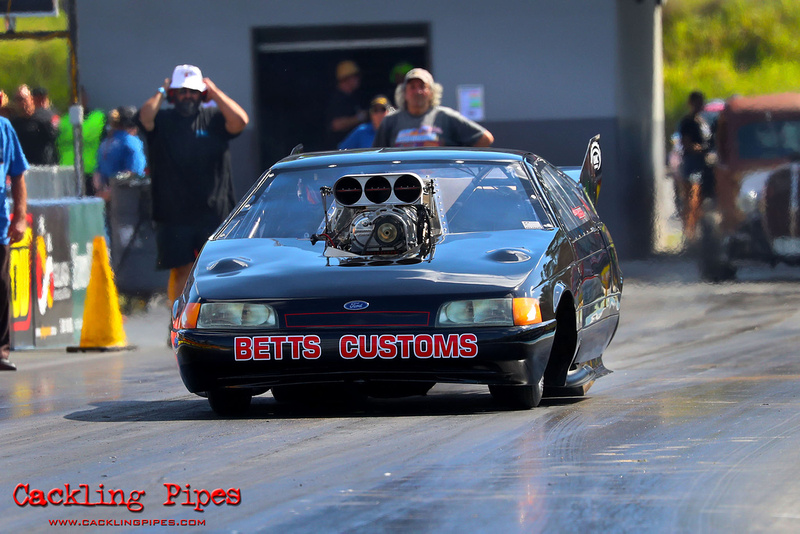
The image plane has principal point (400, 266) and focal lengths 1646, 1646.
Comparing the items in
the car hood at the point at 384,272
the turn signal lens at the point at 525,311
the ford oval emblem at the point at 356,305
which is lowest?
the turn signal lens at the point at 525,311

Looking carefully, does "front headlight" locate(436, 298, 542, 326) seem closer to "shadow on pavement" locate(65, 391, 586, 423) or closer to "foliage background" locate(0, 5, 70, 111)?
"shadow on pavement" locate(65, 391, 586, 423)

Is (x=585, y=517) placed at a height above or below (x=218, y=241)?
below

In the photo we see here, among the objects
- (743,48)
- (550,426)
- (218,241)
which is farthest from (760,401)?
(743,48)

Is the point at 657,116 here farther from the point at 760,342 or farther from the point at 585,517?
the point at 585,517

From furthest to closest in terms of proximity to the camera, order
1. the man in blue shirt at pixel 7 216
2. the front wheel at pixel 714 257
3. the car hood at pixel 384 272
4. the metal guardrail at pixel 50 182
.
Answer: the front wheel at pixel 714 257
the metal guardrail at pixel 50 182
the man in blue shirt at pixel 7 216
the car hood at pixel 384 272

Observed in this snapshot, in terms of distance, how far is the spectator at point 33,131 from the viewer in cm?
1819

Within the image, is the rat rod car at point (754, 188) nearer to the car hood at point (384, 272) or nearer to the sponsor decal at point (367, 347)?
the car hood at point (384, 272)

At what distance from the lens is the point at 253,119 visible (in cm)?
1795

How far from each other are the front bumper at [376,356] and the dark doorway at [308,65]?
10.8m

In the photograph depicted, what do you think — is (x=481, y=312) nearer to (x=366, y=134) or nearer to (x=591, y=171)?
(x=591, y=171)

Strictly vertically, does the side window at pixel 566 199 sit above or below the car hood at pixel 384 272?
above

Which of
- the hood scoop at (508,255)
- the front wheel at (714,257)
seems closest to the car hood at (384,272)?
Result: the hood scoop at (508,255)

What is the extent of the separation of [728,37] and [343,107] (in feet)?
145

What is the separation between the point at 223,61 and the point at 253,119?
0.71m
